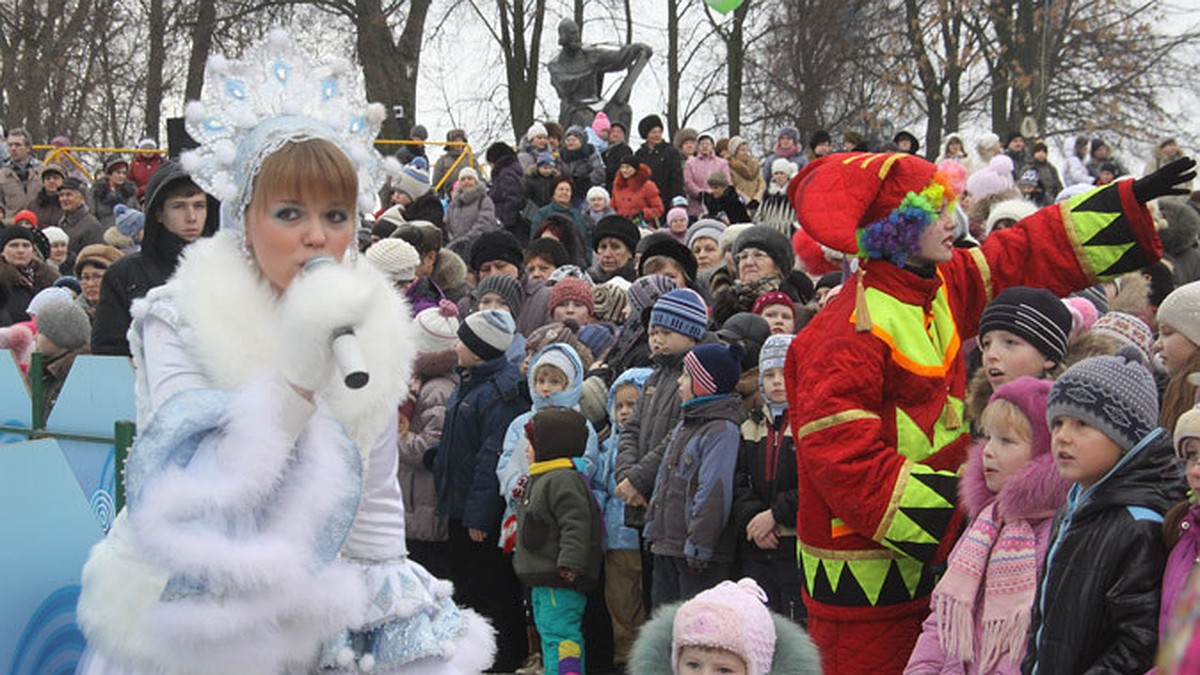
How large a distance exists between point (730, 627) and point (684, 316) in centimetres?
268

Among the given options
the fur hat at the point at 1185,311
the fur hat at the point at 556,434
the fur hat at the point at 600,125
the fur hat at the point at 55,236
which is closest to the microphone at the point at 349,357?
the fur hat at the point at 1185,311

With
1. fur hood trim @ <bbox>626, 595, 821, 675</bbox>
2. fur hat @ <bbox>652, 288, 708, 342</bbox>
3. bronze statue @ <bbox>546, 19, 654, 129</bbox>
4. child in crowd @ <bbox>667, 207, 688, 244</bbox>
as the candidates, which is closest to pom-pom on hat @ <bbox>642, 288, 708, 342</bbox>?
fur hat @ <bbox>652, 288, 708, 342</bbox>

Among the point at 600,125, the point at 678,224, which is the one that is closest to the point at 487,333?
the point at 678,224

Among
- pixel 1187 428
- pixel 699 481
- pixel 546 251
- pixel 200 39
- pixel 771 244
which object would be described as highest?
pixel 200 39

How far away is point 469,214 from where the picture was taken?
47.9ft

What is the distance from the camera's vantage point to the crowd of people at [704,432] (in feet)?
8.99

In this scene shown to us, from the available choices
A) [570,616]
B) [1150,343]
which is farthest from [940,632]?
[570,616]

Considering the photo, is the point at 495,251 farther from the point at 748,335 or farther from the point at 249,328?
the point at 249,328

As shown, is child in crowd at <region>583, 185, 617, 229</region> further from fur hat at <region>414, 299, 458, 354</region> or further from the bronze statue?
the bronze statue

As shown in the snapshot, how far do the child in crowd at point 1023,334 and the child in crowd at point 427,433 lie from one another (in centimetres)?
359

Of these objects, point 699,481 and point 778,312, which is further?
point 778,312

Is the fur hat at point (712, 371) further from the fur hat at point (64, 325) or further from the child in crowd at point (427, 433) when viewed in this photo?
the fur hat at point (64, 325)

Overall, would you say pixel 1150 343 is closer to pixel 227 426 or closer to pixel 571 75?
pixel 227 426

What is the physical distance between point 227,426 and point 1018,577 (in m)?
2.42
